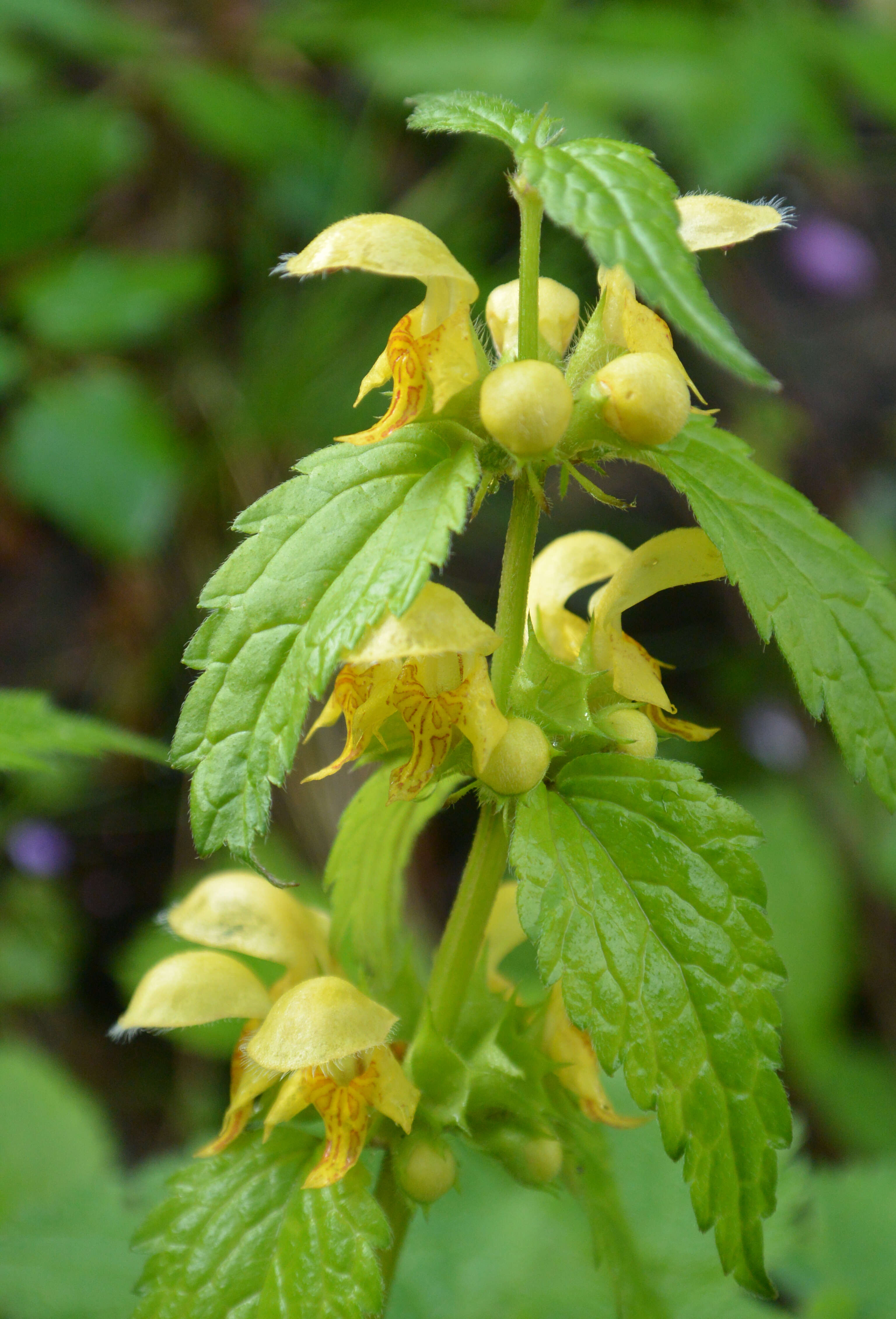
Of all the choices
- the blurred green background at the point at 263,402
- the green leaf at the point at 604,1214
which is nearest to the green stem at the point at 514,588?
the green leaf at the point at 604,1214

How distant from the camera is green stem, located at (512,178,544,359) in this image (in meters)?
0.68

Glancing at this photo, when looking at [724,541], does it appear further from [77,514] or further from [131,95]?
[131,95]

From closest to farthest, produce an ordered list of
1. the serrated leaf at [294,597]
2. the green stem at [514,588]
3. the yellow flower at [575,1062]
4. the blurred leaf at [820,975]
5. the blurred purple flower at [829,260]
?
the serrated leaf at [294,597], the green stem at [514,588], the yellow flower at [575,1062], the blurred leaf at [820,975], the blurred purple flower at [829,260]

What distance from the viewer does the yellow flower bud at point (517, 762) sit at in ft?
2.27

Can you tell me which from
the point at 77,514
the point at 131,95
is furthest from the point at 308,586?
the point at 131,95

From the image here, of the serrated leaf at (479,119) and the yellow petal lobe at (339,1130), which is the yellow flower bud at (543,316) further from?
the yellow petal lobe at (339,1130)

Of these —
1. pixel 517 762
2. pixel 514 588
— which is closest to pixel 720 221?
pixel 514 588

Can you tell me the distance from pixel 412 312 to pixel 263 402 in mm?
2116

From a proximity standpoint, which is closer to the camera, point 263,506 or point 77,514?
point 263,506

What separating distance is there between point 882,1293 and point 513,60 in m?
2.63

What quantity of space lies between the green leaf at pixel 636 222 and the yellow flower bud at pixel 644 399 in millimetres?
93

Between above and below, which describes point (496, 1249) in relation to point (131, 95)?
below

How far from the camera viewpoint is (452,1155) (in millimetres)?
794

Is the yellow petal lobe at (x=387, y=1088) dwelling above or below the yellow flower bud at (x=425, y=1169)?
above
